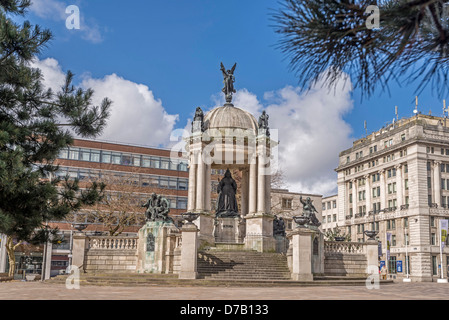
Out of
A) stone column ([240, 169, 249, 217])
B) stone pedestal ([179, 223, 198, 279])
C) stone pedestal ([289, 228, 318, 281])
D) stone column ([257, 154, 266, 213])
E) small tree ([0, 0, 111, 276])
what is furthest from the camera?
stone column ([240, 169, 249, 217])

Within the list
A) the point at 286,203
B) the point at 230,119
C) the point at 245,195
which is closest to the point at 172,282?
the point at 245,195

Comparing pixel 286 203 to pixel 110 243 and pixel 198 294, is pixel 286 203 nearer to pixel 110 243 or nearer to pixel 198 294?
pixel 110 243

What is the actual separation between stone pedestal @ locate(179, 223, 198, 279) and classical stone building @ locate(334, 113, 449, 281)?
4941 cm

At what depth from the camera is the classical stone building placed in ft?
232

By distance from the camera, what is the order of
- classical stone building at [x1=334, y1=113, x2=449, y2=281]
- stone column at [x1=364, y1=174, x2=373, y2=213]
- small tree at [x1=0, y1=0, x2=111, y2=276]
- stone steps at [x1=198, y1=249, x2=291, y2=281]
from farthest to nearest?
stone column at [x1=364, y1=174, x2=373, y2=213], classical stone building at [x1=334, y1=113, x2=449, y2=281], stone steps at [x1=198, y1=249, x2=291, y2=281], small tree at [x1=0, y1=0, x2=111, y2=276]

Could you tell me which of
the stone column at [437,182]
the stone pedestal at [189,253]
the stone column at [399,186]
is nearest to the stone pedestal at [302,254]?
the stone pedestal at [189,253]

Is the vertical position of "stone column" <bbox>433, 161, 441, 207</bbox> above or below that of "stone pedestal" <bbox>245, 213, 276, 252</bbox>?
above

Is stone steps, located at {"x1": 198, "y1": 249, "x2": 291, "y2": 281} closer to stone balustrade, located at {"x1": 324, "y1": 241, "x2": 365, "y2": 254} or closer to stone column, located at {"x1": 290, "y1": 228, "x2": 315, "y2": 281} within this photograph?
stone column, located at {"x1": 290, "y1": 228, "x2": 315, "y2": 281}

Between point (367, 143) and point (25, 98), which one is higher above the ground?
point (367, 143)

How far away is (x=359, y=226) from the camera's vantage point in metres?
87.5

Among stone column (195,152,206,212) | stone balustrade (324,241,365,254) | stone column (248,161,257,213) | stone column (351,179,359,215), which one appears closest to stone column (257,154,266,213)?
stone column (248,161,257,213)
